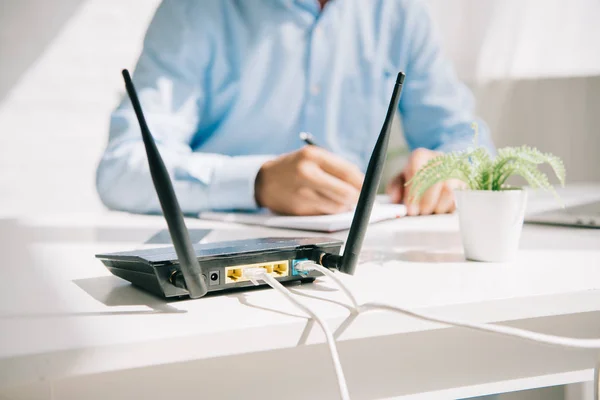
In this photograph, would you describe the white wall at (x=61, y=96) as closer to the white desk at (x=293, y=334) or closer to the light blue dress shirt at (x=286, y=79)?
the light blue dress shirt at (x=286, y=79)

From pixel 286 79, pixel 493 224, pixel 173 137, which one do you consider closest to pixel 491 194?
pixel 493 224

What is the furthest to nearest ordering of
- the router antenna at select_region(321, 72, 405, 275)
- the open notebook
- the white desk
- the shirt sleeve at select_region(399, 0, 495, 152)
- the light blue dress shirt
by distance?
1. the shirt sleeve at select_region(399, 0, 495, 152)
2. the light blue dress shirt
3. the open notebook
4. the router antenna at select_region(321, 72, 405, 275)
5. the white desk

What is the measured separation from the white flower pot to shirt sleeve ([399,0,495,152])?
3.02ft

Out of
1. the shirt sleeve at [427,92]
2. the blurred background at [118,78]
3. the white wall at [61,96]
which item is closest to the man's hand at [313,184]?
the shirt sleeve at [427,92]

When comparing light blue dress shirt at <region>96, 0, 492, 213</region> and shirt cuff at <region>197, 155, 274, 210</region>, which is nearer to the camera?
shirt cuff at <region>197, 155, 274, 210</region>

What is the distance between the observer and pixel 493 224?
49 centimetres

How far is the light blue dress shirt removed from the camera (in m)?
1.26

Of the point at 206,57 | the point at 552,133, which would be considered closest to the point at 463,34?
the point at 552,133

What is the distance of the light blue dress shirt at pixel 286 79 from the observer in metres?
1.26

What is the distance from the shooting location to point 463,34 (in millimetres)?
1773

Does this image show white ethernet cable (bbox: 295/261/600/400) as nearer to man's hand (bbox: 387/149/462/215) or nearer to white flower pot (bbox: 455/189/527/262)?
white flower pot (bbox: 455/189/527/262)

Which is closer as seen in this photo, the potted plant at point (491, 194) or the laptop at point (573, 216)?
the potted plant at point (491, 194)

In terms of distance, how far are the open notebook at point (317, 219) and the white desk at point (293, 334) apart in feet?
0.58

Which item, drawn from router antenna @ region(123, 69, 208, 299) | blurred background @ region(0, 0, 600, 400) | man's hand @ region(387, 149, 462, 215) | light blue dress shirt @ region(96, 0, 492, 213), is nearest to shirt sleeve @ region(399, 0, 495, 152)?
light blue dress shirt @ region(96, 0, 492, 213)
